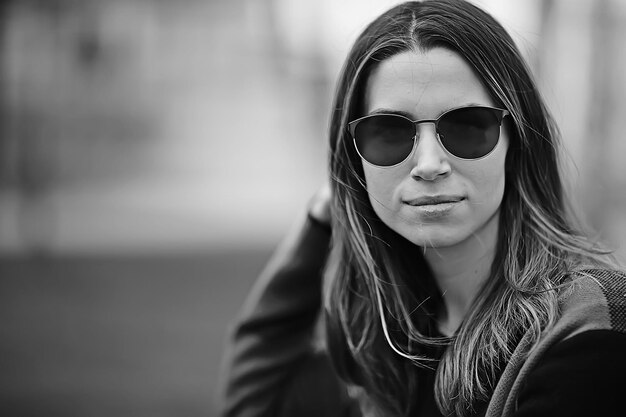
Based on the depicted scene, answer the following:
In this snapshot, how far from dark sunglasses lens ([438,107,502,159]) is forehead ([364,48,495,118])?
0.02 m

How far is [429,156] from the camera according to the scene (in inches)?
61.1

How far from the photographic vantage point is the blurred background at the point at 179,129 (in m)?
7.62

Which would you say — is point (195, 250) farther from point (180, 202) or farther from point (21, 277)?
point (21, 277)

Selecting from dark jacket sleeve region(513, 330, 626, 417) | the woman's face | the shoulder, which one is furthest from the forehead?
dark jacket sleeve region(513, 330, 626, 417)

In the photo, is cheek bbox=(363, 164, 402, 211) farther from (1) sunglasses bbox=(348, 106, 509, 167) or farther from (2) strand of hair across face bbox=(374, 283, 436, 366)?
(2) strand of hair across face bbox=(374, 283, 436, 366)

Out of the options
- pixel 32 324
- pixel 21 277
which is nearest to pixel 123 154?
pixel 21 277

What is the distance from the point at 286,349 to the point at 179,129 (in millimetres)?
10637

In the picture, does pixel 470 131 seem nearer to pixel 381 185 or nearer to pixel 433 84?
pixel 433 84

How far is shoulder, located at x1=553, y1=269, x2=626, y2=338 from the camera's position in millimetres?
1283

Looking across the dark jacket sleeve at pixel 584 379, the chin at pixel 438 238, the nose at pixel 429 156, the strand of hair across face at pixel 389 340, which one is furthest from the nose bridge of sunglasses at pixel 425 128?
the dark jacket sleeve at pixel 584 379

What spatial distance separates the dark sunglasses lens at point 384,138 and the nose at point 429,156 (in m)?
0.02

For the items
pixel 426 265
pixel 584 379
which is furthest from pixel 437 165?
pixel 584 379

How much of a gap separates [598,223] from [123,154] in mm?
8397

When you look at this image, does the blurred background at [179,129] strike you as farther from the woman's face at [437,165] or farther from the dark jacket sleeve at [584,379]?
the dark jacket sleeve at [584,379]
